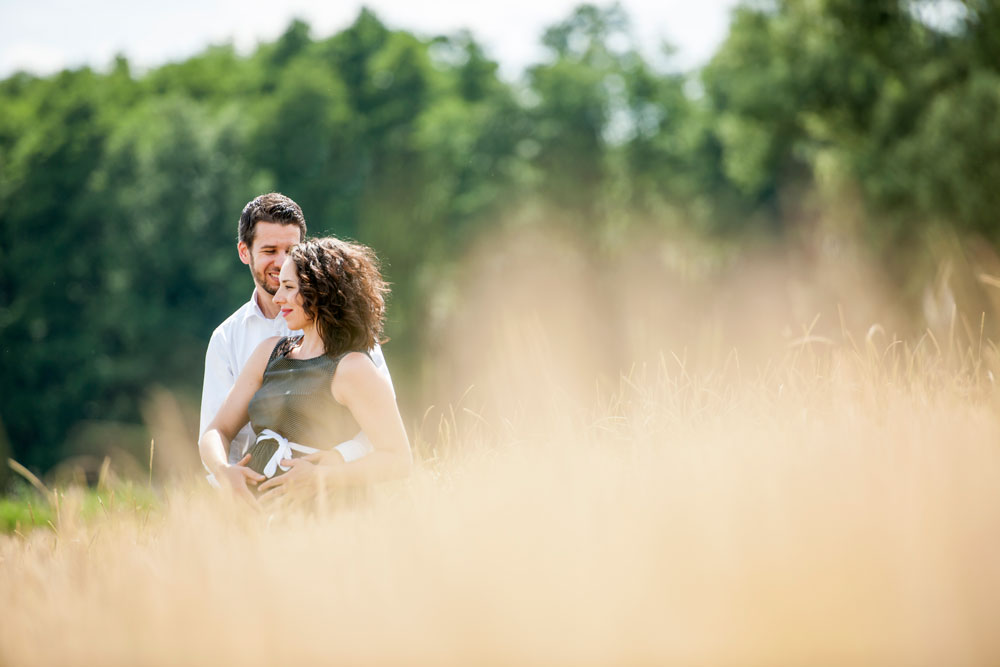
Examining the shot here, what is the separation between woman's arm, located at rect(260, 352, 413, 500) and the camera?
A: 3.56 m

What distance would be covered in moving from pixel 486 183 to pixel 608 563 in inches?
1399

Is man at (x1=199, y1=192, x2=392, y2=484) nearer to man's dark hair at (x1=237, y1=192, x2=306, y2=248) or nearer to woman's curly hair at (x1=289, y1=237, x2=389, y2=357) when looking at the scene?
man's dark hair at (x1=237, y1=192, x2=306, y2=248)

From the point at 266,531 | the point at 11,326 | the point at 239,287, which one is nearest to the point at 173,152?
the point at 239,287

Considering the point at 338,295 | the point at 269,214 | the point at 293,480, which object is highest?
the point at 269,214

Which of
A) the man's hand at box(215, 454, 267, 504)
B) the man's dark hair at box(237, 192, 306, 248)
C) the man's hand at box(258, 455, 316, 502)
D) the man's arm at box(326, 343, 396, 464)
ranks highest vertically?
the man's dark hair at box(237, 192, 306, 248)

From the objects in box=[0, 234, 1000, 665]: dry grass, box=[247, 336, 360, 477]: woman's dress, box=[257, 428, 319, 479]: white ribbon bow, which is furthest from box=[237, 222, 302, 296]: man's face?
box=[0, 234, 1000, 665]: dry grass

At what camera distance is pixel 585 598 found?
2158mm

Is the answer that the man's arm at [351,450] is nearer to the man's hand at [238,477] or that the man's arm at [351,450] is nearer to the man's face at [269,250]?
the man's hand at [238,477]

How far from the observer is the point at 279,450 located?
12.8 feet

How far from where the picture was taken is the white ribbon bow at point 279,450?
3.84 metres

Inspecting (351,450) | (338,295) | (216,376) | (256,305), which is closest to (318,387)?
(351,450)

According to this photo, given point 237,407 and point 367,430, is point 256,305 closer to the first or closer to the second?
point 237,407

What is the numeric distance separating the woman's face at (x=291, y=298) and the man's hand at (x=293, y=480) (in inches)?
24.1

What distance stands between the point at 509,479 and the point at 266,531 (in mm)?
765
